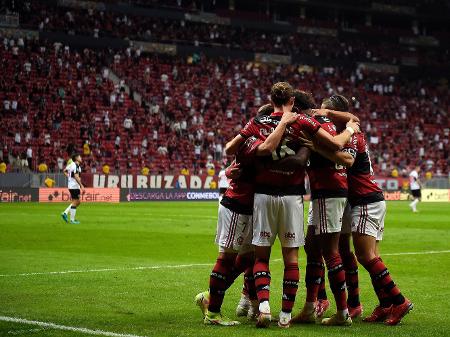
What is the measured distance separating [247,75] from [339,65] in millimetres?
10942

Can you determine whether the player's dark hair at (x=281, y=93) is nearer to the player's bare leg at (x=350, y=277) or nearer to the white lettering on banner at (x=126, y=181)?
the player's bare leg at (x=350, y=277)

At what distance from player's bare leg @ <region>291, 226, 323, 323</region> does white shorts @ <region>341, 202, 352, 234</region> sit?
1.85 ft

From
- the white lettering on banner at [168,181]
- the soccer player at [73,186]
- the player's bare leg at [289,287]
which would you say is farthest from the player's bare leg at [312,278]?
the white lettering on banner at [168,181]

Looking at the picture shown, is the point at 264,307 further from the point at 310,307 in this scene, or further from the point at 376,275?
the point at 376,275

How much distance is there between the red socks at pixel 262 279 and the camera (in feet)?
29.8

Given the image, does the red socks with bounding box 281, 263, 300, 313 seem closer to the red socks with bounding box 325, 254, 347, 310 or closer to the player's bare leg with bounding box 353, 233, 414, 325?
the red socks with bounding box 325, 254, 347, 310

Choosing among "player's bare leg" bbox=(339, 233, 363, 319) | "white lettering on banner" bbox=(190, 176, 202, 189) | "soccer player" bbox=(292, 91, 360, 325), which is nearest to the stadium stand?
"white lettering on banner" bbox=(190, 176, 202, 189)

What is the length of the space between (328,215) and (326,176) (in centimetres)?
46

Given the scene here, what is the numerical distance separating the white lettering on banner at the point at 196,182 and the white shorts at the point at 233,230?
41.0m

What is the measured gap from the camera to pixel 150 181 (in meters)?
48.6

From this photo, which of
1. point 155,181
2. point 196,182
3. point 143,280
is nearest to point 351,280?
point 143,280

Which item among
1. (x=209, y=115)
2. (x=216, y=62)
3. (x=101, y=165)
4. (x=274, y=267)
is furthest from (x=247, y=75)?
(x=274, y=267)

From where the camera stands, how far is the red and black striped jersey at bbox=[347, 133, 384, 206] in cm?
998

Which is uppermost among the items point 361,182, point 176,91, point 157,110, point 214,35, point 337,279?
point 214,35
